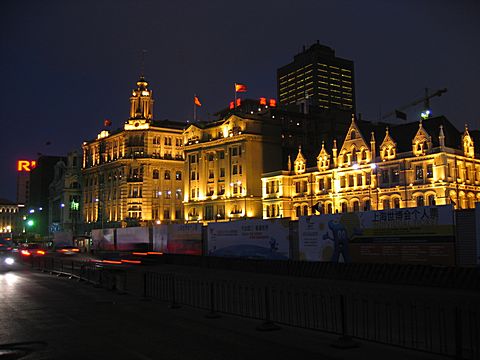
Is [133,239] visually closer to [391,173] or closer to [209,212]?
[209,212]

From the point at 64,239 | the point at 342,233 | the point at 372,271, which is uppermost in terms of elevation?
the point at 342,233

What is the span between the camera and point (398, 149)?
64.2 m

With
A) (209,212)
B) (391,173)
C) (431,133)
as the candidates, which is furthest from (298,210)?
(431,133)

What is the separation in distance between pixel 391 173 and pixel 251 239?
3159cm

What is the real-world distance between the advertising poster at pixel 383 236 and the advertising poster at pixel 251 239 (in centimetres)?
204

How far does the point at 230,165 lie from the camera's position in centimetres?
8738

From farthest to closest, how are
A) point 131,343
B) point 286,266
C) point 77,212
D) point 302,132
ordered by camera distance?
1. point 77,212
2. point 302,132
3. point 286,266
4. point 131,343

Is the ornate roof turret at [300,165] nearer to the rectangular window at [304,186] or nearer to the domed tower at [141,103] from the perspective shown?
the rectangular window at [304,186]

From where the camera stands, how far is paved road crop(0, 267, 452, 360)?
12055mm

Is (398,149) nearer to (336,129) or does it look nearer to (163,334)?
(336,129)

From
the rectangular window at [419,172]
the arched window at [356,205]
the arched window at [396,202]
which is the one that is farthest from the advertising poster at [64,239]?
the rectangular window at [419,172]

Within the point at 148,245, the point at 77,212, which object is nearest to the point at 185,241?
the point at 148,245

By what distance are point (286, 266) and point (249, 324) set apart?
63.0 ft

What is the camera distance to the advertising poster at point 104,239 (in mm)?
63719
